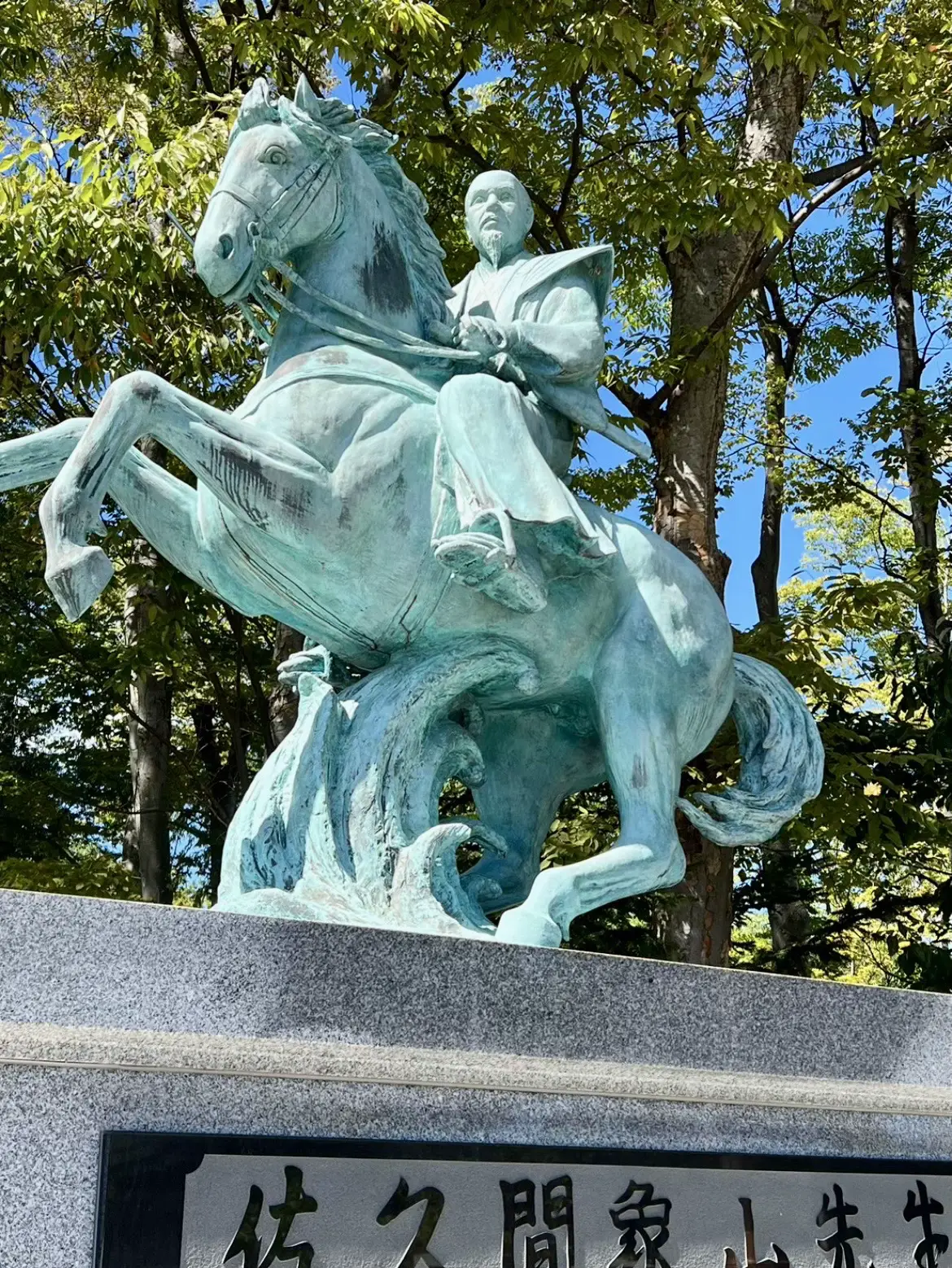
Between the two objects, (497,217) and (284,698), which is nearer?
(497,217)

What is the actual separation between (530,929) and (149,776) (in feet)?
25.1

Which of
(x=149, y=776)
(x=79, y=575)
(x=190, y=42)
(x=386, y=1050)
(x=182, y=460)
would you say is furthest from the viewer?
(x=149, y=776)

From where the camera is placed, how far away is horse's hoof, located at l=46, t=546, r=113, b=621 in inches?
142

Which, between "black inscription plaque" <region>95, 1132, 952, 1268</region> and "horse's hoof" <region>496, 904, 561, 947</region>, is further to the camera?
"horse's hoof" <region>496, 904, 561, 947</region>

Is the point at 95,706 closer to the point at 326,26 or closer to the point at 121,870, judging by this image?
the point at 121,870

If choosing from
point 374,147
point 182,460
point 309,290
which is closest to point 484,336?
point 309,290

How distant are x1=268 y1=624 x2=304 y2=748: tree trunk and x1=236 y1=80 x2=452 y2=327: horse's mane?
3.86 m

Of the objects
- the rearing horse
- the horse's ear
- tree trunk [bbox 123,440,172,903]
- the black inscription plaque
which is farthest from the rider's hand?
tree trunk [bbox 123,440,172,903]

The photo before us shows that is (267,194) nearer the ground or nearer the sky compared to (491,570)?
nearer the sky

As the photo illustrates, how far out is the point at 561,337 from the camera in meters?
4.43

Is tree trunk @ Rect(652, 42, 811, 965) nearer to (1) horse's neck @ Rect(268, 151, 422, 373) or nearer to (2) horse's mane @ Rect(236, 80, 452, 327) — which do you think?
(2) horse's mane @ Rect(236, 80, 452, 327)

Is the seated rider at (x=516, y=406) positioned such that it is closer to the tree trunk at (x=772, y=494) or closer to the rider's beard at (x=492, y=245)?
the rider's beard at (x=492, y=245)

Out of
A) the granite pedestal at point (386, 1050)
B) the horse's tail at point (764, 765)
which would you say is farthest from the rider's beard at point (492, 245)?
the granite pedestal at point (386, 1050)

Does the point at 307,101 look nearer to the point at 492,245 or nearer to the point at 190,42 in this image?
the point at 492,245
